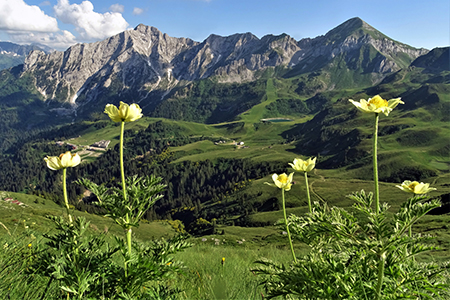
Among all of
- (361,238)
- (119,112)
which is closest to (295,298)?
(361,238)

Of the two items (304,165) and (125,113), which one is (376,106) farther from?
(125,113)

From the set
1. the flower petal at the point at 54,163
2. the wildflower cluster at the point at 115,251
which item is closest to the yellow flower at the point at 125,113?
the wildflower cluster at the point at 115,251

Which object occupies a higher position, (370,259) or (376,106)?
(376,106)

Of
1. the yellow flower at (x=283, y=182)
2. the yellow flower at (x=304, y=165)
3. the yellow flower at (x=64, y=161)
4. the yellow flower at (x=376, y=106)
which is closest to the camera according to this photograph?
the yellow flower at (x=376, y=106)

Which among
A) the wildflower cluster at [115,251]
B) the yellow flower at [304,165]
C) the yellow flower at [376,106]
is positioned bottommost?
the wildflower cluster at [115,251]

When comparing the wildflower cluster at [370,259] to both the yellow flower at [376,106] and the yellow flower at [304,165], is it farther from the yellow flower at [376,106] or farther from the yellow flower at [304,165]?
the yellow flower at [304,165]

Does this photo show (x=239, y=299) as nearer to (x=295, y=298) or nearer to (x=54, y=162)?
(x=295, y=298)

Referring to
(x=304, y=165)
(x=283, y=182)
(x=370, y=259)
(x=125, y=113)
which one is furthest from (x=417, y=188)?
(x=125, y=113)

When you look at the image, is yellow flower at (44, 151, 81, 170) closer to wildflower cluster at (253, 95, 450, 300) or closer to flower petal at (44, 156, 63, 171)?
flower petal at (44, 156, 63, 171)

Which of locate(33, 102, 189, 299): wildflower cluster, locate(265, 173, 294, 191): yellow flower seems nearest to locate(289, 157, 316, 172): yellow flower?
locate(265, 173, 294, 191): yellow flower

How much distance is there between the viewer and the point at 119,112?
4.85m

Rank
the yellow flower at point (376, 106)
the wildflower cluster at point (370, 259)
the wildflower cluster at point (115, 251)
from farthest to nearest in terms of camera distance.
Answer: the wildflower cluster at point (115, 251) → the yellow flower at point (376, 106) → the wildflower cluster at point (370, 259)

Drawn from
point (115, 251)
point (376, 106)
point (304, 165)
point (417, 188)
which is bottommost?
point (115, 251)

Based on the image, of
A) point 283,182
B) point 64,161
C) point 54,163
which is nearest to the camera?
point 64,161
